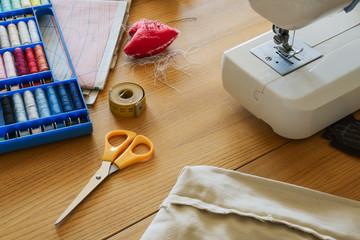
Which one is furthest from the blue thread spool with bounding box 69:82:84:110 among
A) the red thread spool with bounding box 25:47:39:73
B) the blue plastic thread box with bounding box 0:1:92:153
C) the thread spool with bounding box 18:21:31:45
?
the thread spool with bounding box 18:21:31:45

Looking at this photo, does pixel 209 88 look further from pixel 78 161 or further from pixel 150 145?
pixel 78 161

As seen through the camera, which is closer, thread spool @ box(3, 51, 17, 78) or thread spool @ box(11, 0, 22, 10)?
thread spool @ box(3, 51, 17, 78)

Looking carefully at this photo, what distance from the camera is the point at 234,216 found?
0.83 metres

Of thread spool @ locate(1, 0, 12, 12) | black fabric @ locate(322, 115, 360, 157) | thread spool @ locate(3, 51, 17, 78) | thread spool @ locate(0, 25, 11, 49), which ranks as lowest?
black fabric @ locate(322, 115, 360, 157)

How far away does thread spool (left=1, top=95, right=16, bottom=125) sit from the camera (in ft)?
3.34

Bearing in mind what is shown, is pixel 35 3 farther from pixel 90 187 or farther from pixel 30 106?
pixel 90 187

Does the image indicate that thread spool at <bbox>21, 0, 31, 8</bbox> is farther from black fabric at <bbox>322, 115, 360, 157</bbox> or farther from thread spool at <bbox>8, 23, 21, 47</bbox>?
black fabric at <bbox>322, 115, 360, 157</bbox>

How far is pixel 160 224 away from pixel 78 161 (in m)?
0.28

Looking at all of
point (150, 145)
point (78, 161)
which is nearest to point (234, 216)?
point (150, 145)

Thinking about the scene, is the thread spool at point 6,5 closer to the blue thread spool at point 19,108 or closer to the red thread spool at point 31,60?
the red thread spool at point 31,60

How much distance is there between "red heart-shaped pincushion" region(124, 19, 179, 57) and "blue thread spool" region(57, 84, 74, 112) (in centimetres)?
22

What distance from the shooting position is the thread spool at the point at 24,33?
120 centimetres

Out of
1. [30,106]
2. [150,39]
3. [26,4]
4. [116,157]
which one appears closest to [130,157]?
[116,157]

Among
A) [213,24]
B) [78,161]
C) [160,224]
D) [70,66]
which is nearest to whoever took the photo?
[160,224]
